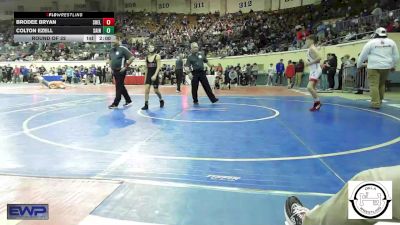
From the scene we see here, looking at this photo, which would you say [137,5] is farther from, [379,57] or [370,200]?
[370,200]

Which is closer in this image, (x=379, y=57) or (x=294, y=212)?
(x=294, y=212)

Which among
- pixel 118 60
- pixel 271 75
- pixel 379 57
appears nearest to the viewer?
pixel 379 57

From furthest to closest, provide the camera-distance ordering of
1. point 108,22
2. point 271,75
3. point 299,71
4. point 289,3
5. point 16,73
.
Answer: point 289,3 → point 16,73 → point 271,75 → point 299,71 → point 108,22

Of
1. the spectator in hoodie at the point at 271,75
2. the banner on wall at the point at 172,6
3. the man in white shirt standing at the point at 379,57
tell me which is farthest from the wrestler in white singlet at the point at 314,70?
the banner on wall at the point at 172,6

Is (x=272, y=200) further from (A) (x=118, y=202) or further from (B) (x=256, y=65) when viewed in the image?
(B) (x=256, y=65)

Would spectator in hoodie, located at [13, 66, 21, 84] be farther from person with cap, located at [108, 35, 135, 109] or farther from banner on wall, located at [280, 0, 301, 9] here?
person with cap, located at [108, 35, 135, 109]

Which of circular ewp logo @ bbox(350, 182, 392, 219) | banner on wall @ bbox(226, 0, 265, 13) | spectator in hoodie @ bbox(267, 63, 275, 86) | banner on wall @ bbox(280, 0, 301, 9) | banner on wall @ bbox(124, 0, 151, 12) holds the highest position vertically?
banner on wall @ bbox(124, 0, 151, 12)

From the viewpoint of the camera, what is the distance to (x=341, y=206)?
172cm

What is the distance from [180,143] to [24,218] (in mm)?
3051
